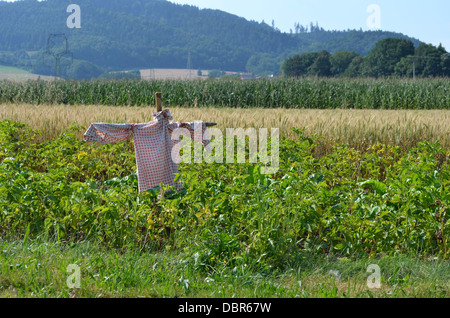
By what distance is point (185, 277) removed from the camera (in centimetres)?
383

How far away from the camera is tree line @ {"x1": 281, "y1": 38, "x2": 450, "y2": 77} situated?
77.6 metres

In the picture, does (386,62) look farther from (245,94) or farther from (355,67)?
(245,94)

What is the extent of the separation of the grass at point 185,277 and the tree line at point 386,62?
68.6 m

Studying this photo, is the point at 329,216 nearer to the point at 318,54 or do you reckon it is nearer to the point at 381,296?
the point at 381,296

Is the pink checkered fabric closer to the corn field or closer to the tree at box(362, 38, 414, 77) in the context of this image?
the corn field

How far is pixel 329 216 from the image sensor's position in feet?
14.4

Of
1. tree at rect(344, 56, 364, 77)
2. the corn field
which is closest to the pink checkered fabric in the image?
the corn field

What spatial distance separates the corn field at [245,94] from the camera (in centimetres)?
2427

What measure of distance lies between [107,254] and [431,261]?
9.81 feet

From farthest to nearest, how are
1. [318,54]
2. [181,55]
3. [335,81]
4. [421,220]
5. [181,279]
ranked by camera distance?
[181,55]
[318,54]
[335,81]
[421,220]
[181,279]

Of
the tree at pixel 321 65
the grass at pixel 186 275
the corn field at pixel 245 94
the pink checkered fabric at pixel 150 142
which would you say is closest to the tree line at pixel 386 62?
the tree at pixel 321 65

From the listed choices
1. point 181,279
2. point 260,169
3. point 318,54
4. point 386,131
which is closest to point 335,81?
point 386,131

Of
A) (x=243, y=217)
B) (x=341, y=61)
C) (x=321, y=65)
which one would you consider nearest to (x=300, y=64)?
(x=321, y=65)

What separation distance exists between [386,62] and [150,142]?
86526 mm
